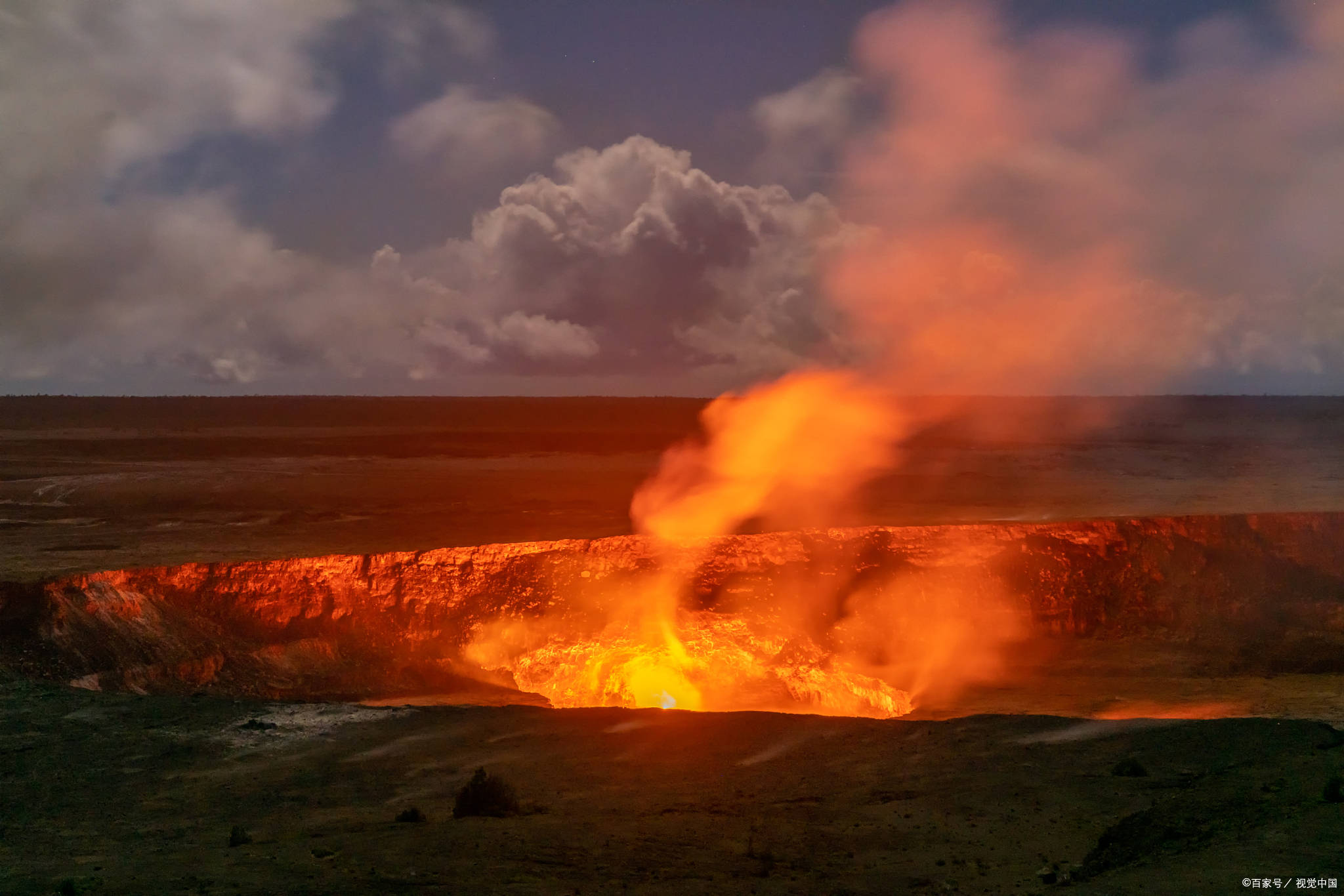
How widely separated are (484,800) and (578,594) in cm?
1293

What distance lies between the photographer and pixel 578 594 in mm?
24078

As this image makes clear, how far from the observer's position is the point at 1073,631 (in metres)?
25.8

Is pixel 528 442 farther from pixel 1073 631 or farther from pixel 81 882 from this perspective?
pixel 81 882

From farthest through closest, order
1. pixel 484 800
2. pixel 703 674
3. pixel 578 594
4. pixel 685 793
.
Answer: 1. pixel 578 594
2. pixel 703 674
3. pixel 685 793
4. pixel 484 800

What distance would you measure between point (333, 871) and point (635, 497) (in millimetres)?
40038

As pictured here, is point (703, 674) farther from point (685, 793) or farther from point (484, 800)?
point (484, 800)

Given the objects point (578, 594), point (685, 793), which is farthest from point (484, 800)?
point (578, 594)

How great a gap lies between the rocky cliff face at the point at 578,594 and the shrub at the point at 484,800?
31.0ft

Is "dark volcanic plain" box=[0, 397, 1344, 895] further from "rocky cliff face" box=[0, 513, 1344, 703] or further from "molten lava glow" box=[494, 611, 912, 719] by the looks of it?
"molten lava glow" box=[494, 611, 912, 719]

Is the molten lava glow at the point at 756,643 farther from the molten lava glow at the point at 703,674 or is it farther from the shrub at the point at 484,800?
the shrub at the point at 484,800

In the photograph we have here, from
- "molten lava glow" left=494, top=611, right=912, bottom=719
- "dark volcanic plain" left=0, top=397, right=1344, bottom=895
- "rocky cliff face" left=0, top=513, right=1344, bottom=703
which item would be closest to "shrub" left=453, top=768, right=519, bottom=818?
"dark volcanic plain" left=0, top=397, right=1344, bottom=895

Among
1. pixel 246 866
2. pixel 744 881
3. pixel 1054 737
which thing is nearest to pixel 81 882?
pixel 246 866

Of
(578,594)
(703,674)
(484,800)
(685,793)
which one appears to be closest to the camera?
(484,800)

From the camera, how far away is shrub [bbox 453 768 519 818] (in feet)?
36.4
